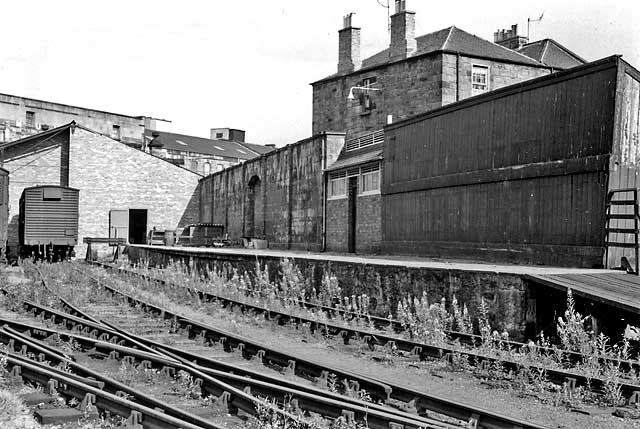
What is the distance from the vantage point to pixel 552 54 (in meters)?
34.1

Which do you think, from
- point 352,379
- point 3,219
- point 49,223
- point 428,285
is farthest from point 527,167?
point 49,223

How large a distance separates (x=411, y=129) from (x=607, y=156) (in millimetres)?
7975

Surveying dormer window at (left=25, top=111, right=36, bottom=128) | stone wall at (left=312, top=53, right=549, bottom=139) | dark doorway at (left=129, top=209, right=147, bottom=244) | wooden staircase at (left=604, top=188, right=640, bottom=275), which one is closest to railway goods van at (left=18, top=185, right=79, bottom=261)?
dark doorway at (left=129, top=209, right=147, bottom=244)

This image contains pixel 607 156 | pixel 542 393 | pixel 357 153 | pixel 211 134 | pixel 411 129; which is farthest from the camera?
pixel 211 134

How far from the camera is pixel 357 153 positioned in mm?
25047

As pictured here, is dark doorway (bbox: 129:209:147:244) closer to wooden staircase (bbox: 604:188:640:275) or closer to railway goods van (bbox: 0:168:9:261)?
railway goods van (bbox: 0:168:9:261)

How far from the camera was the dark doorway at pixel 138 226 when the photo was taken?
40.7m

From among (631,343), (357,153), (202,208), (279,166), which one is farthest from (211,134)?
(631,343)

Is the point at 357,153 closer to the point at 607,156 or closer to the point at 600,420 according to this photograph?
the point at 607,156

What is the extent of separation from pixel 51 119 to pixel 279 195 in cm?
3307

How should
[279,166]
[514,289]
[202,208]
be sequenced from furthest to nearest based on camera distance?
[202,208]
[279,166]
[514,289]

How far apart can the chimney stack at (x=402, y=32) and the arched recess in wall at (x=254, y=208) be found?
29.5 feet

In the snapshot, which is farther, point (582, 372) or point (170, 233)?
point (170, 233)

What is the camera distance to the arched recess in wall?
34.2 metres
